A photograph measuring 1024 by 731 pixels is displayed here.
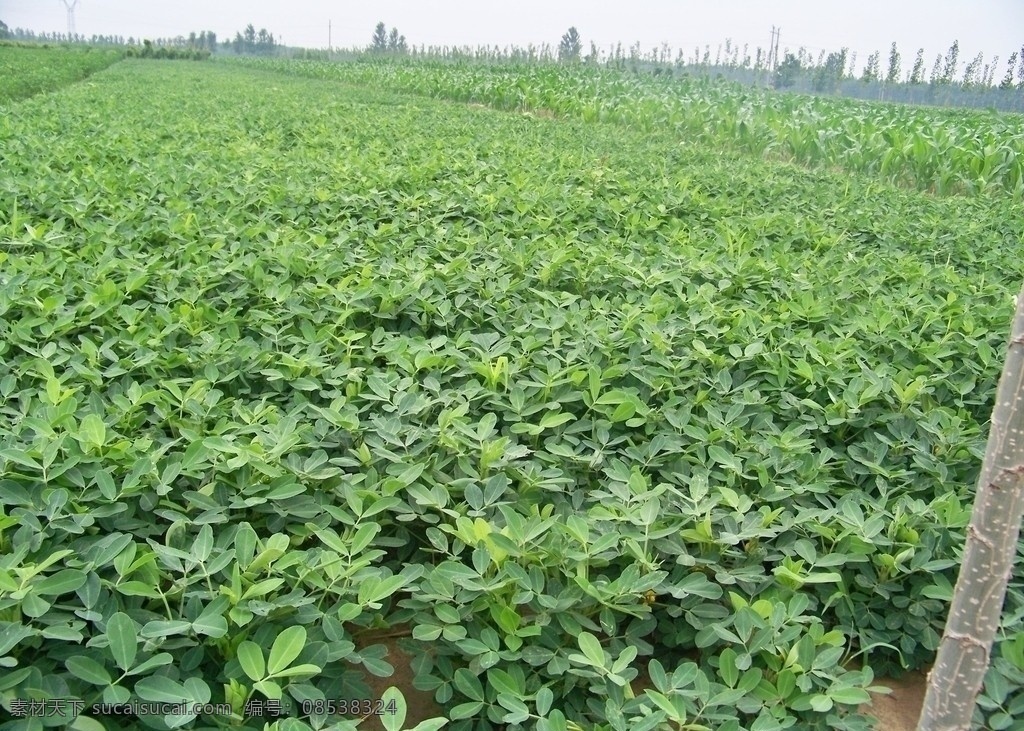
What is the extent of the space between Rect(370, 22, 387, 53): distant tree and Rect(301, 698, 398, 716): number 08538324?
4851cm

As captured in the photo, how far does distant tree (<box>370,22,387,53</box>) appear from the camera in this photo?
47209mm

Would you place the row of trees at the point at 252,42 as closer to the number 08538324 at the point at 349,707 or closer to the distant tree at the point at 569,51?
the distant tree at the point at 569,51

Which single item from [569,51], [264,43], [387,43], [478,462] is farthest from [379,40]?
[478,462]

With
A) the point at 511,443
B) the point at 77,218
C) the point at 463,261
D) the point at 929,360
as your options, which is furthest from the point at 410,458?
the point at 77,218

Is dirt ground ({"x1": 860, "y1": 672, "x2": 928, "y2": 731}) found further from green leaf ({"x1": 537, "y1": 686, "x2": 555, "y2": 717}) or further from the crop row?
the crop row

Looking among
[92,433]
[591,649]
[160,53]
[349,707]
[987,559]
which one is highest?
[160,53]

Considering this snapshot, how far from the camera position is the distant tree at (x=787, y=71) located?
4122cm

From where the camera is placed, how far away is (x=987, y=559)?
996 millimetres

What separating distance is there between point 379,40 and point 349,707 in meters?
56.5

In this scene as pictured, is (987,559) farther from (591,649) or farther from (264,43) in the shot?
(264,43)

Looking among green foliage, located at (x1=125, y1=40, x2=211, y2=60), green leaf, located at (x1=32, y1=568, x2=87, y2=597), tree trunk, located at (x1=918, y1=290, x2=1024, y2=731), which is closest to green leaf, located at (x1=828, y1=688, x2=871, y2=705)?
tree trunk, located at (x1=918, y1=290, x2=1024, y2=731)

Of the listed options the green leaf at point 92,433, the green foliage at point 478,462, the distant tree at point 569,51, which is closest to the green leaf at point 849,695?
the green foliage at point 478,462

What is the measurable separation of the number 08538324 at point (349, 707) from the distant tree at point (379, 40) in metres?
48.5

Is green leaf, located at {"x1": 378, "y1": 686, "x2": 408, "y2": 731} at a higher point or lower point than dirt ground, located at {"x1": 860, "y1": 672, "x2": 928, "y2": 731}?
higher
